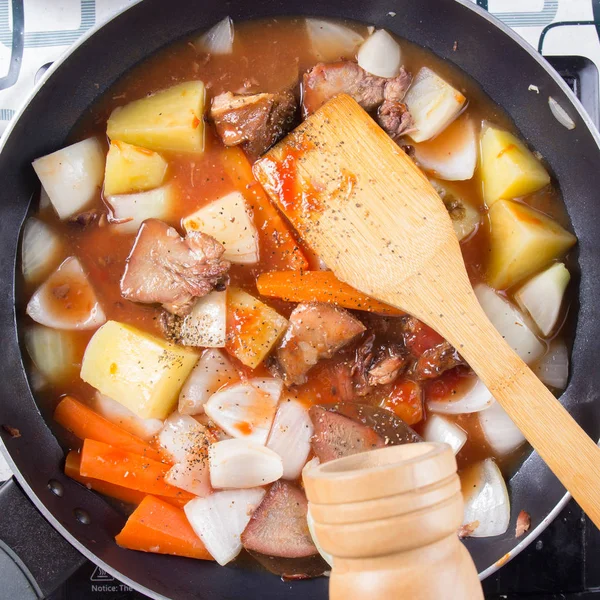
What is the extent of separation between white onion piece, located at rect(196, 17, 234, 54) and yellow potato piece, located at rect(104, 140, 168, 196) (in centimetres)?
43

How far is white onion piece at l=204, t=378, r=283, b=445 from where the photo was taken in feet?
7.05

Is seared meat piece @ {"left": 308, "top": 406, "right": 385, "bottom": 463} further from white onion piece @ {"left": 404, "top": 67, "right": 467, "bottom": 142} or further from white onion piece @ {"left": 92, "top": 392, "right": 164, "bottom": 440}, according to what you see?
white onion piece @ {"left": 404, "top": 67, "right": 467, "bottom": 142}

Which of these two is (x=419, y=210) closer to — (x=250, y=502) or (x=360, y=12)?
(x=360, y=12)

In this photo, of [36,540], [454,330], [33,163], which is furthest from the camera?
[33,163]

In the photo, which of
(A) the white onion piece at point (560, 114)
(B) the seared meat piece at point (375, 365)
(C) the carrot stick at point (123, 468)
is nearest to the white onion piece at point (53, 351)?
(C) the carrot stick at point (123, 468)

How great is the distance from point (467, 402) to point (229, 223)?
104cm

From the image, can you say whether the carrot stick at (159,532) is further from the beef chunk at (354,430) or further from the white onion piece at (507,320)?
the white onion piece at (507,320)

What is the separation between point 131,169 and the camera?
6.95ft

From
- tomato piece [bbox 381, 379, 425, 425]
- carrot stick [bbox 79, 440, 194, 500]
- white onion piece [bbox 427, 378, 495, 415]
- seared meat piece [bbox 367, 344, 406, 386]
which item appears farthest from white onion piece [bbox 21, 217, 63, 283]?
white onion piece [bbox 427, 378, 495, 415]

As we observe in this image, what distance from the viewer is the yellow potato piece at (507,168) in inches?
84.4

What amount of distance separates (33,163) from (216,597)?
1633 millimetres

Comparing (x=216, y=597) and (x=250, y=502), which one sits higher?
(x=250, y=502)

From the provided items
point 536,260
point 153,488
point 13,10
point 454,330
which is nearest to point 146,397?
point 153,488

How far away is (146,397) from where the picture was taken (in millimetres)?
2090
